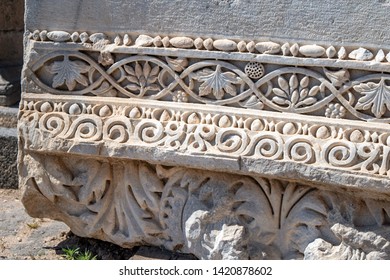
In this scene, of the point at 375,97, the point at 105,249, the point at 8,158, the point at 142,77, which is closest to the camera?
the point at 375,97

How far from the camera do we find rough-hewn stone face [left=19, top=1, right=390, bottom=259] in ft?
9.84

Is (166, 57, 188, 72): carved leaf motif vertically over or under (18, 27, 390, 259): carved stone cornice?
over

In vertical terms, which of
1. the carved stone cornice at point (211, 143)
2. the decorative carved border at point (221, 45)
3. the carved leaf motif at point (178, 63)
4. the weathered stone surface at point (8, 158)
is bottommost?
the weathered stone surface at point (8, 158)

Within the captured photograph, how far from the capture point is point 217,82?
3184 mm

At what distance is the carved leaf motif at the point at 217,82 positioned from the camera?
3.17 meters

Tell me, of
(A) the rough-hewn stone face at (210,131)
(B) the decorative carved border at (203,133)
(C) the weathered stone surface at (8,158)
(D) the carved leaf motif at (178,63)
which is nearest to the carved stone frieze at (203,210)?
(A) the rough-hewn stone face at (210,131)

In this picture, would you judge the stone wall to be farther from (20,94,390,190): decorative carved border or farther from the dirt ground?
(20,94,390,190): decorative carved border

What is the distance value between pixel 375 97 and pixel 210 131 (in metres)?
0.66

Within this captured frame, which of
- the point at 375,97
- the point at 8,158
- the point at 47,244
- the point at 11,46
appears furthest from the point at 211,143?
the point at 11,46

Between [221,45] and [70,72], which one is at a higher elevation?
[221,45]

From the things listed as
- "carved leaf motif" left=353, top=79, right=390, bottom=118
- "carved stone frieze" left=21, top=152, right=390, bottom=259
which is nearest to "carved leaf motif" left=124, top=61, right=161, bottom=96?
"carved stone frieze" left=21, top=152, right=390, bottom=259

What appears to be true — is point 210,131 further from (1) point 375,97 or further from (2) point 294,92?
(1) point 375,97

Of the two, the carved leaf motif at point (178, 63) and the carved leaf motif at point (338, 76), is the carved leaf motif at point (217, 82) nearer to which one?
the carved leaf motif at point (178, 63)

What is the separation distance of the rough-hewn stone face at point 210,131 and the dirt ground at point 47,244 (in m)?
0.08
